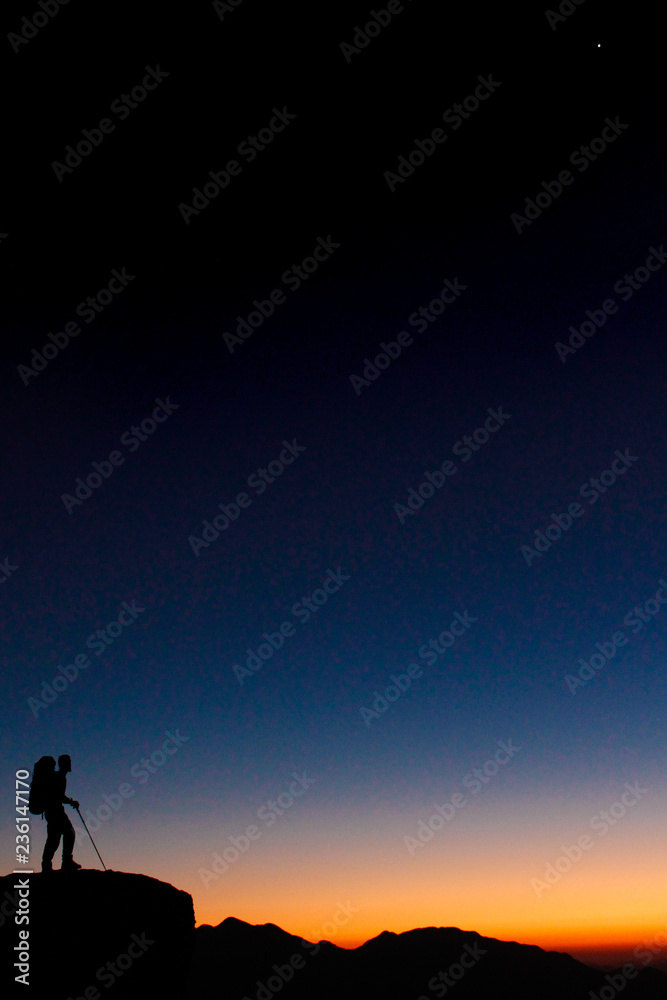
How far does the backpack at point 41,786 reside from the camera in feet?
40.8

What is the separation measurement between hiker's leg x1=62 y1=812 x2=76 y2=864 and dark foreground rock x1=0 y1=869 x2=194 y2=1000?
334 mm

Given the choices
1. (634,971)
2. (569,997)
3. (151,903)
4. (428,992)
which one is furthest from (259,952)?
(151,903)

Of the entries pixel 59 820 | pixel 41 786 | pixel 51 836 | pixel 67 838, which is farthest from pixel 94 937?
pixel 41 786

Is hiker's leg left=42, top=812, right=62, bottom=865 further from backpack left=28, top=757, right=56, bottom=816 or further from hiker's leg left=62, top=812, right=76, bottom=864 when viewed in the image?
backpack left=28, top=757, right=56, bottom=816

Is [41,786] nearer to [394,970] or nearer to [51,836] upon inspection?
[51,836]

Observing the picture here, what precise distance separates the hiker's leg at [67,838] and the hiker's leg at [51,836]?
0.12 meters

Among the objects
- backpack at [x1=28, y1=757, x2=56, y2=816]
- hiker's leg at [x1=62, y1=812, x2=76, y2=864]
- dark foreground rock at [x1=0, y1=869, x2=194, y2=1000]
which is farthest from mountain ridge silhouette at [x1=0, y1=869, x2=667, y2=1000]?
backpack at [x1=28, y1=757, x2=56, y2=816]

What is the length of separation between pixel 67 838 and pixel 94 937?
1.90 meters

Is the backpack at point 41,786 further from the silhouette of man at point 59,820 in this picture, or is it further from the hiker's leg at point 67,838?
the hiker's leg at point 67,838

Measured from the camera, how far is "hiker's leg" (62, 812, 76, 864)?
42.0 ft

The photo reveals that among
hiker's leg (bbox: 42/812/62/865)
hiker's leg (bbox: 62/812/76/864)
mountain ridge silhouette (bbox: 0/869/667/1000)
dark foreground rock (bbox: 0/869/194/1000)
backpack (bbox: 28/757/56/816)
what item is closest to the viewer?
dark foreground rock (bbox: 0/869/194/1000)

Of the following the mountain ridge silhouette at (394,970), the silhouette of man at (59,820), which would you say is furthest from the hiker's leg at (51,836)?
the mountain ridge silhouette at (394,970)

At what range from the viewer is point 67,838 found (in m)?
13.0

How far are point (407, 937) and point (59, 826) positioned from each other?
189910 millimetres
